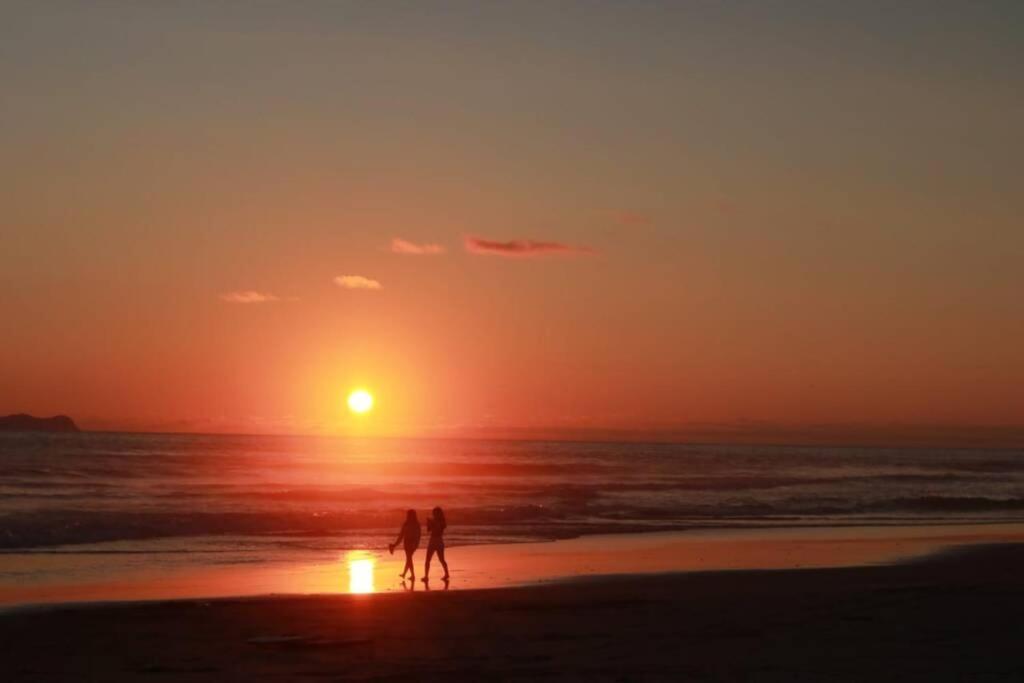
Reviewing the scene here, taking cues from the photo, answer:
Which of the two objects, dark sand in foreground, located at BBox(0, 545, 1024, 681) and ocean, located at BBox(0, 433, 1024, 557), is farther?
ocean, located at BBox(0, 433, 1024, 557)

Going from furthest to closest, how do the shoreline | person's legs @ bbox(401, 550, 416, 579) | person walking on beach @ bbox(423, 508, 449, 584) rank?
1. person walking on beach @ bbox(423, 508, 449, 584)
2. person's legs @ bbox(401, 550, 416, 579)
3. the shoreline

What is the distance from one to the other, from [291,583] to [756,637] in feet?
31.3

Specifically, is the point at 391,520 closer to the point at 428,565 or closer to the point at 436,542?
the point at 436,542

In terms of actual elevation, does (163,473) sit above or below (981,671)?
above

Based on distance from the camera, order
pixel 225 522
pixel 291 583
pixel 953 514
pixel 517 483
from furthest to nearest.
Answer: pixel 517 483
pixel 953 514
pixel 225 522
pixel 291 583

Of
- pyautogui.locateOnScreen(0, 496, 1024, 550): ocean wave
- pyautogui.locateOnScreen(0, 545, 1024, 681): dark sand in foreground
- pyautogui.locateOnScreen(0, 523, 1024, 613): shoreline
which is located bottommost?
pyautogui.locateOnScreen(0, 545, 1024, 681): dark sand in foreground

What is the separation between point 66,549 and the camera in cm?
2784

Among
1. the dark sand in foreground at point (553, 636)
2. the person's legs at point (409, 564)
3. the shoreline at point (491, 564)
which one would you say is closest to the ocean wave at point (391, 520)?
the shoreline at point (491, 564)

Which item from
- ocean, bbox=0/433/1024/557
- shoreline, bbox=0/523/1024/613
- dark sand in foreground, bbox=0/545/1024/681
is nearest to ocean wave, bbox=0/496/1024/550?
ocean, bbox=0/433/1024/557

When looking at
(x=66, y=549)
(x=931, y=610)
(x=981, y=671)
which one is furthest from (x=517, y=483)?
(x=981, y=671)

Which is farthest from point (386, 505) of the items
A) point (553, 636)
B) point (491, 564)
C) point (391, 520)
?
point (553, 636)

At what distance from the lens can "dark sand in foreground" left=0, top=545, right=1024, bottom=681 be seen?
12820 mm

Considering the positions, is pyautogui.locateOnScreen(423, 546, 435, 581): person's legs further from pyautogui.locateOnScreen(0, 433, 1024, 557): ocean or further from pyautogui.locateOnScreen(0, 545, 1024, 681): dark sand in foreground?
pyautogui.locateOnScreen(0, 433, 1024, 557): ocean

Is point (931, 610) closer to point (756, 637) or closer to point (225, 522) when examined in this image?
point (756, 637)
